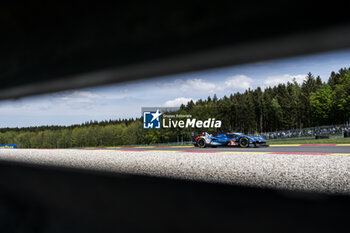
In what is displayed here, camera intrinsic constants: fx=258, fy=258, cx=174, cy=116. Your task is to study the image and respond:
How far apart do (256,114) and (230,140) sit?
60.0 meters

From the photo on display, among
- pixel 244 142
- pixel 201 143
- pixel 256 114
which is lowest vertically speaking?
pixel 201 143

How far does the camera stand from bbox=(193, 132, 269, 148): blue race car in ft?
45.0

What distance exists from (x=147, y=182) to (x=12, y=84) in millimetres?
4852

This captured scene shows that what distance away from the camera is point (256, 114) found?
234 feet

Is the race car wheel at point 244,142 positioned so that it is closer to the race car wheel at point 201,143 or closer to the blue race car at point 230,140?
the blue race car at point 230,140

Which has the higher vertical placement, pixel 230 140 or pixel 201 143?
→ pixel 230 140

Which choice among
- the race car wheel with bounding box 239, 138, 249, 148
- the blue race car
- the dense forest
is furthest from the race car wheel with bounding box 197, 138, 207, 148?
the dense forest

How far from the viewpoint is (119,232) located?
2.20 m

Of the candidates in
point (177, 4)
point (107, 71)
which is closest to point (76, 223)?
point (177, 4)

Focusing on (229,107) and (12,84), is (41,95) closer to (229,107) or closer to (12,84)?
(12,84)

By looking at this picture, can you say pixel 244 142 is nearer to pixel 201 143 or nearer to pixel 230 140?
pixel 230 140

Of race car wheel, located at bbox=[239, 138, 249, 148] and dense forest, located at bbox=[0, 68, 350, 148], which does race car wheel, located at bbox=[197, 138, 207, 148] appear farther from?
dense forest, located at bbox=[0, 68, 350, 148]

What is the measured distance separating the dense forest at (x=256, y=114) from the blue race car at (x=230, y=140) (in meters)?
27.8

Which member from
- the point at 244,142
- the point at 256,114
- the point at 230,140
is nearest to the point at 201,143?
the point at 230,140
